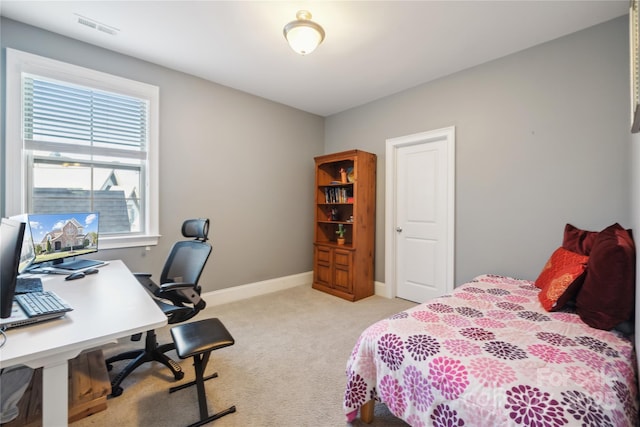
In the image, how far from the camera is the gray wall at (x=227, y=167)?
111 inches

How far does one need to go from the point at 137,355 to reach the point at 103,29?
272cm

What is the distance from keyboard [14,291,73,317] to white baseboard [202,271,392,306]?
6.61 ft

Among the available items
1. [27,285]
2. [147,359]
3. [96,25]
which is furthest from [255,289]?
[96,25]

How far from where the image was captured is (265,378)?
1.98 m

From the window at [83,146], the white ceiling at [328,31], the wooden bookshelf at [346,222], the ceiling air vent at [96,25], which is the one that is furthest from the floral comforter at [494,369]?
the ceiling air vent at [96,25]

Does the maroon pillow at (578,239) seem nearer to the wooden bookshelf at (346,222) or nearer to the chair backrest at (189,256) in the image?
the wooden bookshelf at (346,222)

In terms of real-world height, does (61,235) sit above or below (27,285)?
above

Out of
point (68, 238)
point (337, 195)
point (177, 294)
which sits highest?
point (337, 195)

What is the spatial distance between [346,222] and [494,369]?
2.85 meters

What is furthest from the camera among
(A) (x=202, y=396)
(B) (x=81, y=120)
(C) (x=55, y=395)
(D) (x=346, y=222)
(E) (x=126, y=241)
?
(D) (x=346, y=222)

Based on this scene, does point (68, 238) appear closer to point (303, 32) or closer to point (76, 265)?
point (76, 265)

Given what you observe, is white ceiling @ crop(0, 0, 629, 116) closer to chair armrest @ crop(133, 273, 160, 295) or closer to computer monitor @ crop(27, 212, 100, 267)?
computer monitor @ crop(27, 212, 100, 267)

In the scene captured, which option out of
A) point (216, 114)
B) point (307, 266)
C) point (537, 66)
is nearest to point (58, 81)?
point (216, 114)

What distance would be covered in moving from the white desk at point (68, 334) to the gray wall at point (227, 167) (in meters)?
1.64
